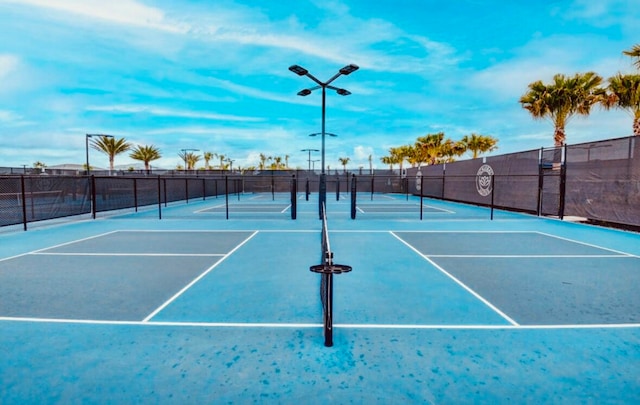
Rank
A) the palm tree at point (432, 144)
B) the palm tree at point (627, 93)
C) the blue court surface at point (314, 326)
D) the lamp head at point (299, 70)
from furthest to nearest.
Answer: the palm tree at point (432, 144) < the palm tree at point (627, 93) < the lamp head at point (299, 70) < the blue court surface at point (314, 326)

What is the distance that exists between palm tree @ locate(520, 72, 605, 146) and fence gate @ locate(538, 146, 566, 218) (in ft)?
31.4

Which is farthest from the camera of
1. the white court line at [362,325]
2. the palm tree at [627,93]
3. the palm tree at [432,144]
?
the palm tree at [432,144]

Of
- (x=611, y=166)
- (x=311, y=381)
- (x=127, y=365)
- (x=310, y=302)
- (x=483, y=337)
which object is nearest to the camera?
(x=311, y=381)

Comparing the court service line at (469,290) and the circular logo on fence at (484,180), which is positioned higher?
the circular logo on fence at (484,180)

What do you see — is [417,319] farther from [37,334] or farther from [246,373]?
[37,334]

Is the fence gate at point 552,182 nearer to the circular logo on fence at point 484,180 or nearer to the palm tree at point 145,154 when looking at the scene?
the circular logo on fence at point 484,180

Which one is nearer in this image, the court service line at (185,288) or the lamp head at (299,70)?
the court service line at (185,288)

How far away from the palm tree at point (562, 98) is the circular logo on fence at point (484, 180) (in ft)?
20.0

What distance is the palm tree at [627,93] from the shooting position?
2006 cm

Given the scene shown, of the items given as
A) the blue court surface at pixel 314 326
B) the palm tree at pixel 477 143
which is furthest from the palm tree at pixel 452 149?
the blue court surface at pixel 314 326

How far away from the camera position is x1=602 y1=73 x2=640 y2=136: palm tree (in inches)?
790

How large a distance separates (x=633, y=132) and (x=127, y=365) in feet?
91.8

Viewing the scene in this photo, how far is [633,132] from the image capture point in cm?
2111

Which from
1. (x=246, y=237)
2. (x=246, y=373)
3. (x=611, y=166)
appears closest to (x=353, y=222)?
(x=246, y=237)
